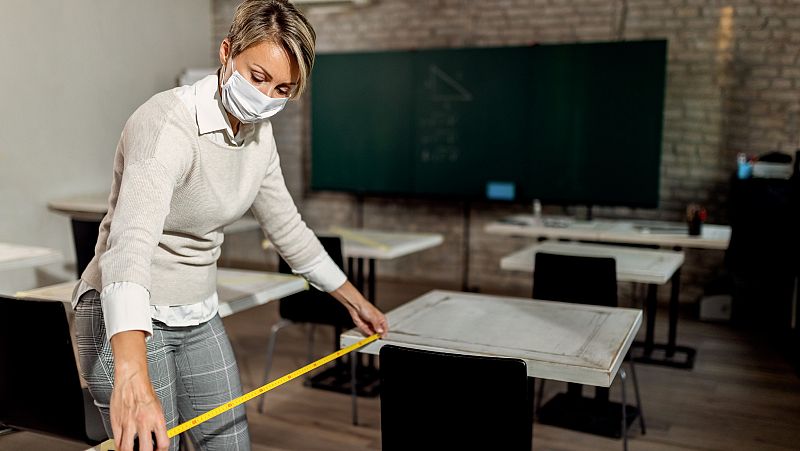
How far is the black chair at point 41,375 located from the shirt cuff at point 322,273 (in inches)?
25.2

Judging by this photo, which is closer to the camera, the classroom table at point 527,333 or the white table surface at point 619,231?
the classroom table at point 527,333

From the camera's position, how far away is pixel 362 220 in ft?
21.8

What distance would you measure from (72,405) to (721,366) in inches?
135

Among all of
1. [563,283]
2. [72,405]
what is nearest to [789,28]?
[563,283]

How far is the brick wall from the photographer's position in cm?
516

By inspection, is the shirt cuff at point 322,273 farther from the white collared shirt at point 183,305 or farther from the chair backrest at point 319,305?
the chair backrest at point 319,305

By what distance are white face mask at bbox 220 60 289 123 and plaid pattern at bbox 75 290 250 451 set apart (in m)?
0.45

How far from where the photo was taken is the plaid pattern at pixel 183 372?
1446 mm

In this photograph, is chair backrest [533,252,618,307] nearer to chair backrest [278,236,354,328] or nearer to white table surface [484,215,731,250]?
chair backrest [278,236,354,328]

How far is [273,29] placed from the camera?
1378 mm

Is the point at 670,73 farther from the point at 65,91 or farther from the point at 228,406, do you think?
the point at 228,406

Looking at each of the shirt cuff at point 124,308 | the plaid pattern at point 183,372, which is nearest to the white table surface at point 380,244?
the plaid pattern at point 183,372

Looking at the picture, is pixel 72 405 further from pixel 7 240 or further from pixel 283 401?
pixel 7 240

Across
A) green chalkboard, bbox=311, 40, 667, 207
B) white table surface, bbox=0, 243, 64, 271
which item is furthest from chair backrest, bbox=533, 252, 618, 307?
green chalkboard, bbox=311, 40, 667, 207
